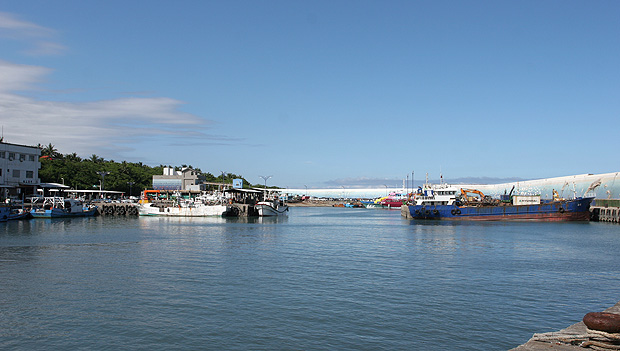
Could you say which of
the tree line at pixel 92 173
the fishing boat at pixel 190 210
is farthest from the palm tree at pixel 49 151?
the fishing boat at pixel 190 210

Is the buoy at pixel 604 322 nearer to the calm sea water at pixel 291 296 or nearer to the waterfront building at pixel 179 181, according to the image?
the calm sea water at pixel 291 296

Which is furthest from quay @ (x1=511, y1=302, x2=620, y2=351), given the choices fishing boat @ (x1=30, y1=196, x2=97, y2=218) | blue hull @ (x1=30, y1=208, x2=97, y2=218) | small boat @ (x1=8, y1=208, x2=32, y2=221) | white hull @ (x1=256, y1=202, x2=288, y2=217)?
white hull @ (x1=256, y1=202, x2=288, y2=217)

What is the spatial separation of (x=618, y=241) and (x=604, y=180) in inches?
2901

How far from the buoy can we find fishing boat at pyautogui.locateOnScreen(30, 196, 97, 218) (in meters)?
82.5

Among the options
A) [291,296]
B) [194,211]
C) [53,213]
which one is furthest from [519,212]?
[53,213]

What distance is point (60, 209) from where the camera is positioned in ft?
269

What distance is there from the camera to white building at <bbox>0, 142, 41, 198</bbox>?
88.7 meters

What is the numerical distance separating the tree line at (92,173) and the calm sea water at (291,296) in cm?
8534

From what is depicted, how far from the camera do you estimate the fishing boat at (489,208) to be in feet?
259

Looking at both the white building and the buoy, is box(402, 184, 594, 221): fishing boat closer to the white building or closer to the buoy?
the buoy

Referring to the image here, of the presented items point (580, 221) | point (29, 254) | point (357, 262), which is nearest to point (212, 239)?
point (29, 254)

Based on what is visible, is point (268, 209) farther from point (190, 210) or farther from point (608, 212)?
point (608, 212)

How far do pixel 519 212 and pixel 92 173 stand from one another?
11097 centimetres

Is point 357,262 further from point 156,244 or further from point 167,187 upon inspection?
point 167,187
